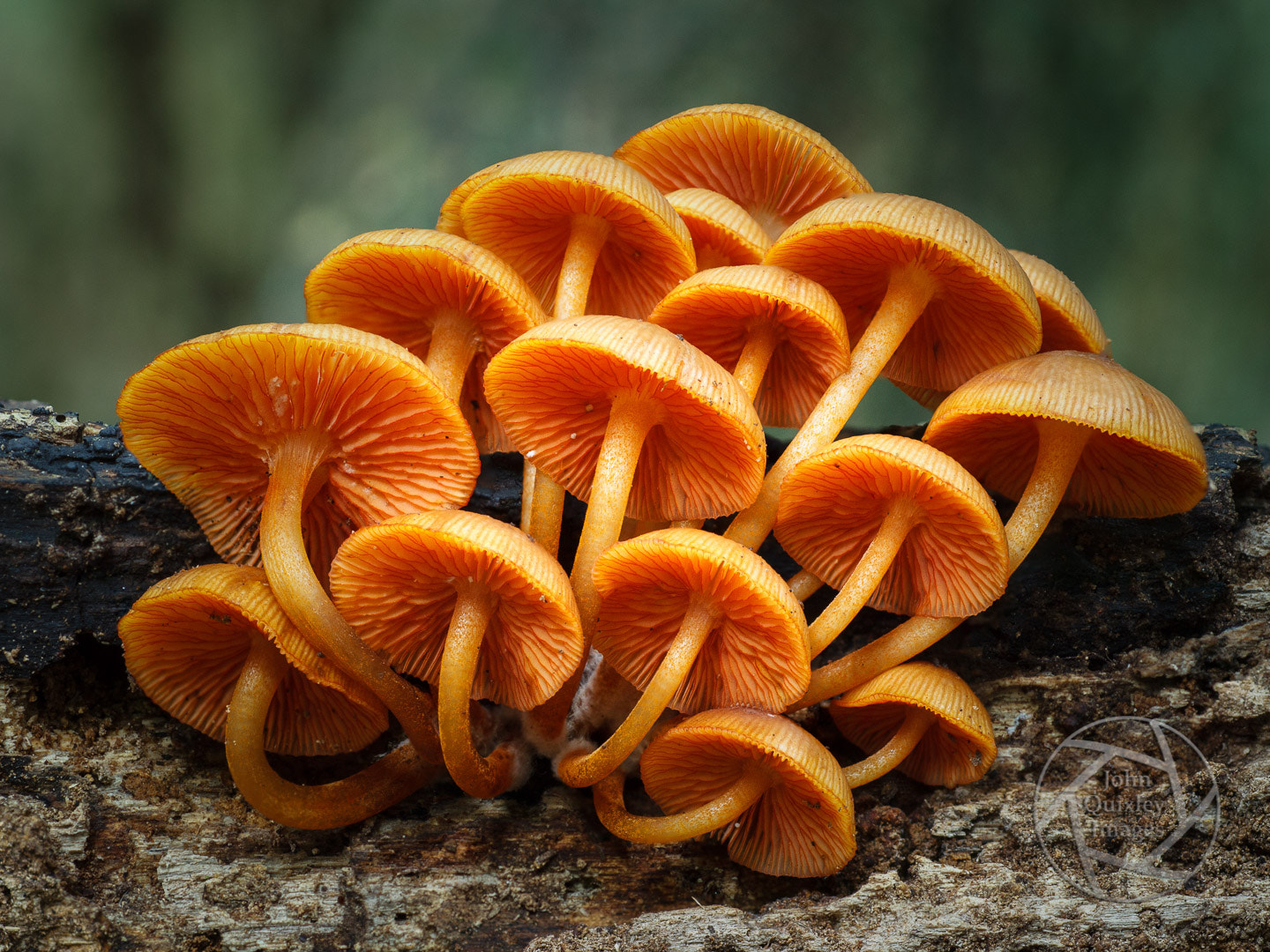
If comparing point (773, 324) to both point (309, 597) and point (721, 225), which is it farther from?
point (309, 597)

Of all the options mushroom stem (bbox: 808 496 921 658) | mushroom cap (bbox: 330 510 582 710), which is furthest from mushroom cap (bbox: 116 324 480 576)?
mushroom stem (bbox: 808 496 921 658)

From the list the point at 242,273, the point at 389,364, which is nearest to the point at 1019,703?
the point at 389,364

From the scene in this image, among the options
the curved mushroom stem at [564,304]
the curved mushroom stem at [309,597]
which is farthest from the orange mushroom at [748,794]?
the curved mushroom stem at [564,304]

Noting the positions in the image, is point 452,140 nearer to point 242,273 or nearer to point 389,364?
point 242,273

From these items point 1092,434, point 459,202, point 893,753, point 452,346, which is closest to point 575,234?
point 459,202

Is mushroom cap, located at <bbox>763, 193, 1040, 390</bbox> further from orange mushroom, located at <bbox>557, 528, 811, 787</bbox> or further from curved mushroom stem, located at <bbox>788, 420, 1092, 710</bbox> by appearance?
orange mushroom, located at <bbox>557, 528, 811, 787</bbox>

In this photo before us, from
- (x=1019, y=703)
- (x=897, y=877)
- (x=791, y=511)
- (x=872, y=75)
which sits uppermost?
(x=872, y=75)
